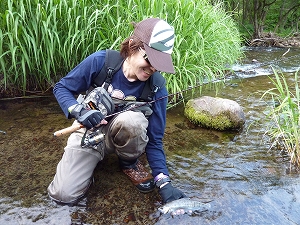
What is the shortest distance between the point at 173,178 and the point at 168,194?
411mm

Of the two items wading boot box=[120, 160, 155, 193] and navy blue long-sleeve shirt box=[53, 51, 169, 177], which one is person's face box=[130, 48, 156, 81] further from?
wading boot box=[120, 160, 155, 193]

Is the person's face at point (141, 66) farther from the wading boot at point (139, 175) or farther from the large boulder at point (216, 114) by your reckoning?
the large boulder at point (216, 114)

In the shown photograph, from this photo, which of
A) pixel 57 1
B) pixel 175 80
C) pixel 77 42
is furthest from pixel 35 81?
pixel 175 80

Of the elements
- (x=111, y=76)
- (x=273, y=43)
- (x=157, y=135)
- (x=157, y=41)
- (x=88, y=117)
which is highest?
(x=157, y=41)

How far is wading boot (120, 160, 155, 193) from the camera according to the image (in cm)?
232

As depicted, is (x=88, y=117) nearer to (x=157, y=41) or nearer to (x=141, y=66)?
(x=141, y=66)

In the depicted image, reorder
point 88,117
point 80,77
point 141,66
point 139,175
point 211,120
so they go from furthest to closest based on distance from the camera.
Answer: point 211,120 < point 139,175 < point 80,77 < point 141,66 < point 88,117

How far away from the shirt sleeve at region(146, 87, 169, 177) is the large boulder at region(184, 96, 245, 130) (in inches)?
53.7

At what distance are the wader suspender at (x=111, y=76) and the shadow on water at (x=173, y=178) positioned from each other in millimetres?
806

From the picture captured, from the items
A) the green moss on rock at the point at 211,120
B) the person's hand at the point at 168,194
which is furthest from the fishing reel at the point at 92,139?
the green moss on rock at the point at 211,120

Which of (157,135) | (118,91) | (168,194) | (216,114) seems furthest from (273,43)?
(168,194)

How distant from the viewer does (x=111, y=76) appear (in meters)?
2.18

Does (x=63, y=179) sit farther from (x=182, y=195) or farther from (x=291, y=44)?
(x=291, y=44)

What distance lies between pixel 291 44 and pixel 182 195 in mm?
13265
